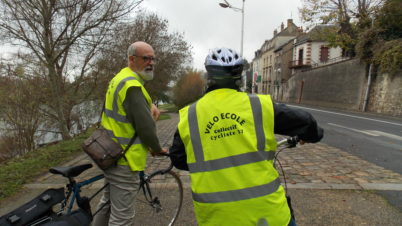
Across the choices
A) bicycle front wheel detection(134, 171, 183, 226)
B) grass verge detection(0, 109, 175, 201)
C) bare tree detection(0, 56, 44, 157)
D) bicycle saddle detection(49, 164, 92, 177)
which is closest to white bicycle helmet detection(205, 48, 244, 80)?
bicycle saddle detection(49, 164, 92, 177)

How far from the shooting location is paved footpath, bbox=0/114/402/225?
3.39 m

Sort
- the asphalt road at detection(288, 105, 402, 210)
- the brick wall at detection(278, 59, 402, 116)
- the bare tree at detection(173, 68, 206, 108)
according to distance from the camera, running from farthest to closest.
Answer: the bare tree at detection(173, 68, 206, 108) < the brick wall at detection(278, 59, 402, 116) < the asphalt road at detection(288, 105, 402, 210)

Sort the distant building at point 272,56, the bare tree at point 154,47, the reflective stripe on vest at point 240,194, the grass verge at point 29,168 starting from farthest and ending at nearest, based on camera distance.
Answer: the distant building at point 272,56, the bare tree at point 154,47, the grass verge at point 29,168, the reflective stripe on vest at point 240,194

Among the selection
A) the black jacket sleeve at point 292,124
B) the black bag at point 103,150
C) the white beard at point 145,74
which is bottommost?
the black bag at point 103,150

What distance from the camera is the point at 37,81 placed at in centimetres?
923

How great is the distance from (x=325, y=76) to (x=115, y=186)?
3243 cm

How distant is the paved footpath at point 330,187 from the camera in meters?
3.39

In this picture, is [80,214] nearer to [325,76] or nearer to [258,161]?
[258,161]

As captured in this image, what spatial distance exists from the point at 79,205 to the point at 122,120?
859 mm

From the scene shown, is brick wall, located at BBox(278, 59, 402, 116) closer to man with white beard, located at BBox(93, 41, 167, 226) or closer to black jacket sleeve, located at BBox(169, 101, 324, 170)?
black jacket sleeve, located at BBox(169, 101, 324, 170)

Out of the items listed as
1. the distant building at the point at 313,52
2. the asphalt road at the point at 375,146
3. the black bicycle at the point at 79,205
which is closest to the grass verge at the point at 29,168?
the black bicycle at the point at 79,205

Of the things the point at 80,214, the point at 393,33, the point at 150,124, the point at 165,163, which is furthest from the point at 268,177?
the point at 393,33

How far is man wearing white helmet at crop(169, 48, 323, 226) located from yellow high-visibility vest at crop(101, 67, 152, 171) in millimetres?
785

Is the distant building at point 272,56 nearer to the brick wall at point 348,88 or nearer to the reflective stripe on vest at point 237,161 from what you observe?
the brick wall at point 348,88
